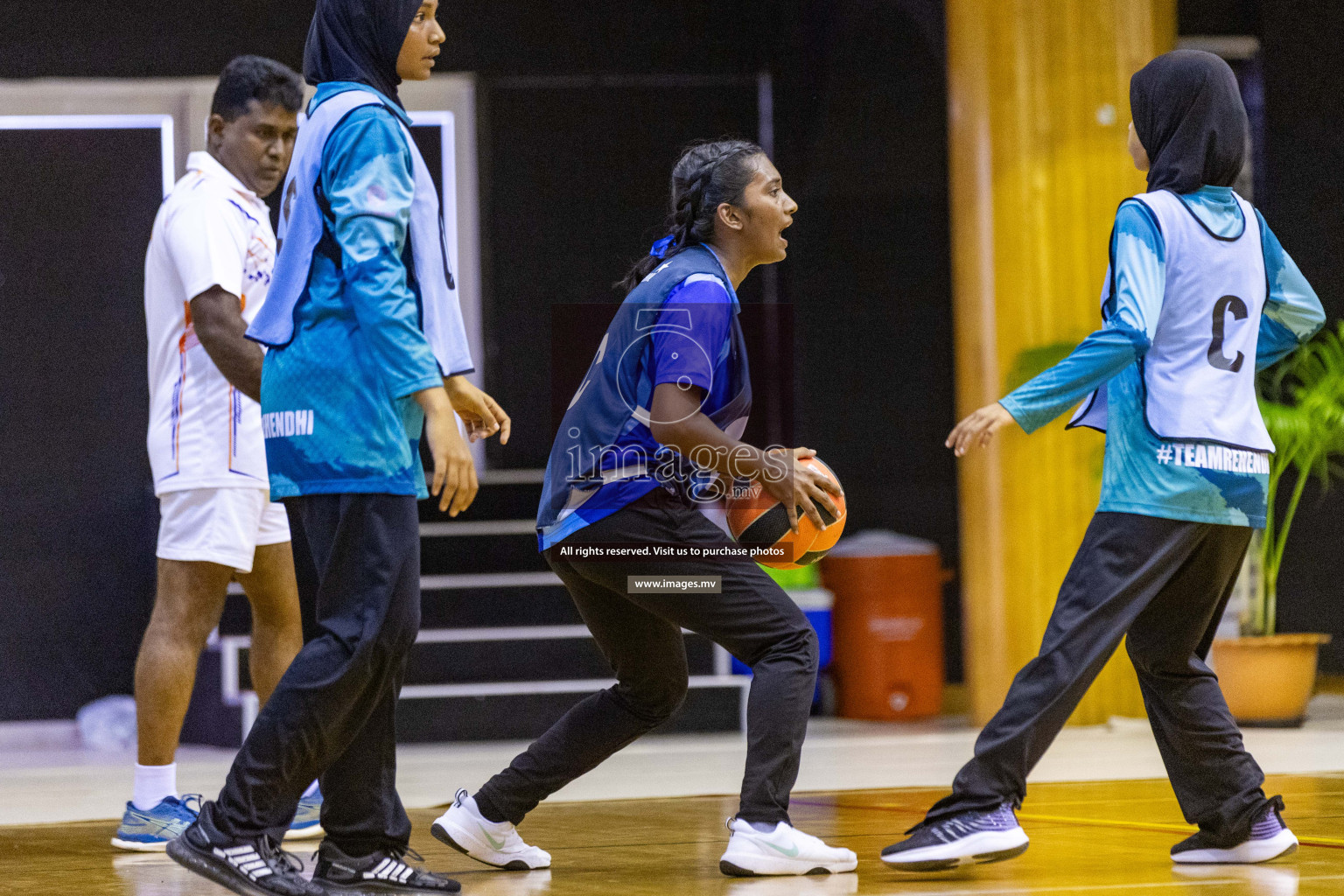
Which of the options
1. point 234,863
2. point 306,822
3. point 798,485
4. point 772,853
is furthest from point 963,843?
point 306,822

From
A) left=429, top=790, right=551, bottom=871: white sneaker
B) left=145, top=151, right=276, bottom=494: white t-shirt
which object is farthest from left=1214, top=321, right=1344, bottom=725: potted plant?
left=145, top=151, right=276, bottom=494: white t-shirt

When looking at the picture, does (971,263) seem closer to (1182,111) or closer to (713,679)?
(713,679)

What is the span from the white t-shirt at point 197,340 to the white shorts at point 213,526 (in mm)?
25

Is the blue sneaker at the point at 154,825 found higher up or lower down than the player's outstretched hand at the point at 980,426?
lower down

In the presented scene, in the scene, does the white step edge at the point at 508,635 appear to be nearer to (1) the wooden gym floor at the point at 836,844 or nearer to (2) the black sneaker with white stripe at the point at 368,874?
(1) the wooden gym floor at the point at 836,844

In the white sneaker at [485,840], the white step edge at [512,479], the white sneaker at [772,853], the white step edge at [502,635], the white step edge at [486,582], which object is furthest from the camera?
the white step edge at [512,479]

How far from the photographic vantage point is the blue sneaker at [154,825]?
127 inches

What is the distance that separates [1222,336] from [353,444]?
1.52 m

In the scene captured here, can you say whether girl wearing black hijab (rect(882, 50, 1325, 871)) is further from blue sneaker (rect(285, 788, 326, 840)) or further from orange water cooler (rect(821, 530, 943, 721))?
orange water cooler (rect(821, 530, 943, 721))

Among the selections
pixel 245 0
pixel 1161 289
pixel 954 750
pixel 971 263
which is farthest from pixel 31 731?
pixel 1161 289

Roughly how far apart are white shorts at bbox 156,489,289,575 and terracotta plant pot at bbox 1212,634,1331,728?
3.82 metres

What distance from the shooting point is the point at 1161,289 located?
2660mm

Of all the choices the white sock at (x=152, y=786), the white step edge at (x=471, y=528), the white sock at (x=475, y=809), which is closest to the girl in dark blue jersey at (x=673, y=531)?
the white sock at (x=475, y=809)

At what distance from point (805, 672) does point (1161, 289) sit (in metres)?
0.91
